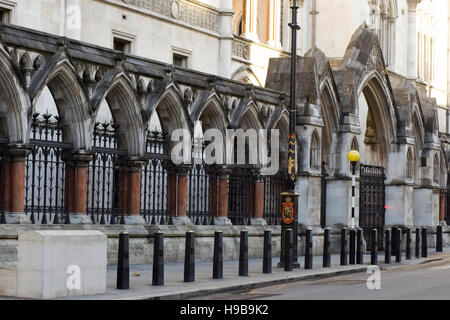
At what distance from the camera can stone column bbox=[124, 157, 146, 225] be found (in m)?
22.2

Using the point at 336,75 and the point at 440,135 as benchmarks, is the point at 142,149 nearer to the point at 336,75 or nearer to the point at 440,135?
the point at 336,75

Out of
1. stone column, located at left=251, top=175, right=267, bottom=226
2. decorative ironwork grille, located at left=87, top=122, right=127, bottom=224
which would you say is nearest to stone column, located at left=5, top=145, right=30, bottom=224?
decorative ironwork grille, located at left=87, top=122, right=127, bottom=224

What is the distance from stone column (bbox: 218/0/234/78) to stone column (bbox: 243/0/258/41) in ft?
7.00

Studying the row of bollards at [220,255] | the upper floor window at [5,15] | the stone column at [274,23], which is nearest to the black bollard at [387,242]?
the row of bollards at [220,255]

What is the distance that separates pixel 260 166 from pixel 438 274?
6435mm

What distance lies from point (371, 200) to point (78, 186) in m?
13.5

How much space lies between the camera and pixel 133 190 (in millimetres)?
22297

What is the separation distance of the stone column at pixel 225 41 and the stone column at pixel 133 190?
11.5m

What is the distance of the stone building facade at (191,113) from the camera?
19.9 m

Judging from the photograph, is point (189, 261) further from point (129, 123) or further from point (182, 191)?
point (182, 191)

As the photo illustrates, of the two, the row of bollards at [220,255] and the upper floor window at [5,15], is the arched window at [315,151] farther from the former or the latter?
the upper floor window at [5,15]

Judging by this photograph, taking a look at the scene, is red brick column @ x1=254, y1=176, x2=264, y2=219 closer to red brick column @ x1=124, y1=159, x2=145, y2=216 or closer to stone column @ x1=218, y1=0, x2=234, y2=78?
red brick column @ x1=124, y1=159, x2=145, y2=216
